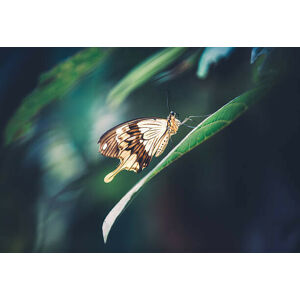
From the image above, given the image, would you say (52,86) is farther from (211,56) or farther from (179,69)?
(211,56)

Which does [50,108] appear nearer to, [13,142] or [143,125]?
[13,142]

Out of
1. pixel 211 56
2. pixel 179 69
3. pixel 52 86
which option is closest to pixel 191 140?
pixel 179 69

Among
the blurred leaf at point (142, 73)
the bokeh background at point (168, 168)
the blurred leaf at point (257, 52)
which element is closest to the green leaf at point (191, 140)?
the bokeh background at point (168, 168)

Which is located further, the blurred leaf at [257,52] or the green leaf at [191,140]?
the blurred leaf at [257,52]

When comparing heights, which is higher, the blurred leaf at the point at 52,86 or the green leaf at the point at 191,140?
the blurred leaf at the point at 52,86

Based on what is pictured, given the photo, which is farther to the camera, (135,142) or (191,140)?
(135,142)

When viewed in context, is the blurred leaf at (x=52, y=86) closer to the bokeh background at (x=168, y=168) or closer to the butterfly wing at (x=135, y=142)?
the bokeh background at (x=168, y=168)

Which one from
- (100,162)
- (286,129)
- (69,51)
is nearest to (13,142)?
(100,162)
